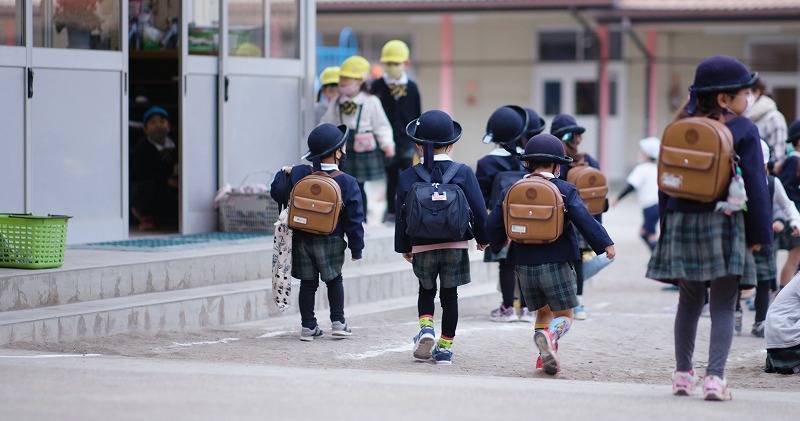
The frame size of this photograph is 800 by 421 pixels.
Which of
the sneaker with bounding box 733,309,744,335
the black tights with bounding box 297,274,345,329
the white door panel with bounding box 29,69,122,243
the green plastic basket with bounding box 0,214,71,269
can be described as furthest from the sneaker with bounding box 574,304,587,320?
the green plastic basket with bounding box 0,214,71,269

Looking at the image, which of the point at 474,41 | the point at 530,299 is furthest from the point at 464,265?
the point at 474,41

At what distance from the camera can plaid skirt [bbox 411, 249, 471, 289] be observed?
26.1 feet

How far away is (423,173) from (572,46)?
69.4 feet

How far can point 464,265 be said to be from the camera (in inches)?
314

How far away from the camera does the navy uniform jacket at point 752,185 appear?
6.04 meters

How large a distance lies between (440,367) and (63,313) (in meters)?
2.57

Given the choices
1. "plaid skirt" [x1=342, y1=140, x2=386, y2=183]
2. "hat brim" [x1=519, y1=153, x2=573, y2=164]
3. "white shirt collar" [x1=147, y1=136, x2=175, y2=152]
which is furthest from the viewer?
"white shirt collar" [x1=147, y1=136, x2=175, y2=152]

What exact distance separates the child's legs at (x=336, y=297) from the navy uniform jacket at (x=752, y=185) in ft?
10.9

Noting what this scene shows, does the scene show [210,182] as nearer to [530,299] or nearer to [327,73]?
[327,73]

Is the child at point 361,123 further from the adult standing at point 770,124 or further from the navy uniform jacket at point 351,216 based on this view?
the adult standing at point 770,124

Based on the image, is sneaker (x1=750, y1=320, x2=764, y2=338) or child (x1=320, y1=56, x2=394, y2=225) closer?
sneaker (x1=750, y1=320, x2=764, y2=338)

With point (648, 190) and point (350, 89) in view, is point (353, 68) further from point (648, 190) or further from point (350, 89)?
point (648, 190)

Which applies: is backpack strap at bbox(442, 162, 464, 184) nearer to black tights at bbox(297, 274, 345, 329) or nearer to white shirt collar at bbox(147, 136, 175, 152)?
black tights at bbox(297, 274, 345, 329)

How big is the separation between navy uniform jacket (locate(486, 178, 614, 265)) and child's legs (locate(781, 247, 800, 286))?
3271 millimetres
